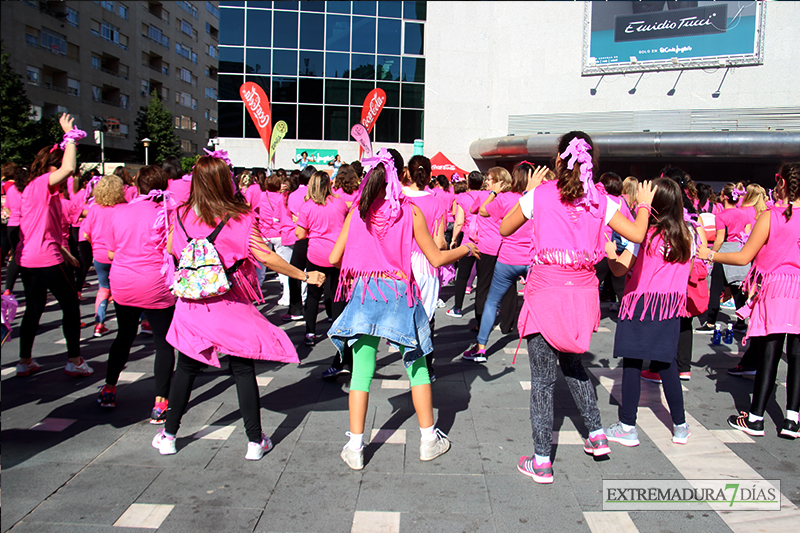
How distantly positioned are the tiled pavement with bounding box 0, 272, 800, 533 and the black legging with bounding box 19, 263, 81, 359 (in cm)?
33

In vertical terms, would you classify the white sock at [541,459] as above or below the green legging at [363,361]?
below

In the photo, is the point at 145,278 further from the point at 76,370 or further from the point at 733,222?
the point at 733,222

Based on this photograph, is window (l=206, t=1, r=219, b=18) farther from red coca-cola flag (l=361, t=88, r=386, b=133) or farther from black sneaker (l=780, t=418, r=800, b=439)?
black sneaker (l=780, t=418, r=800, b=439)

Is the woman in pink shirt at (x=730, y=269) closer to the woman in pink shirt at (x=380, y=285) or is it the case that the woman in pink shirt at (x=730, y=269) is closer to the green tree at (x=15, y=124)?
the woman in pink shirt at (x=380, y=285)

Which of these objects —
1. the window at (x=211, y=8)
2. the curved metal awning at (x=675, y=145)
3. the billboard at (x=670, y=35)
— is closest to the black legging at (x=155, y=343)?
the curved metal awning at (x=675, y=145)

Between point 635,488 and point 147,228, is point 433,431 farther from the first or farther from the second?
point 147,228

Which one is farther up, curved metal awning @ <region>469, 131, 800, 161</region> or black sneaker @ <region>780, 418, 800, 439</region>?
curved metal awning @ <region>469, 131, 800, 161</region>

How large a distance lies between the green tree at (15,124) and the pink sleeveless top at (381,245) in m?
33.0

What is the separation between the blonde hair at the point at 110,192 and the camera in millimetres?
5250

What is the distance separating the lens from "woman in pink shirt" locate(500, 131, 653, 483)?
3117 mm

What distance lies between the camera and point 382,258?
3.34 m

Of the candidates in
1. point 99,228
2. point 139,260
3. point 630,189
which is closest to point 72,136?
point 139,260

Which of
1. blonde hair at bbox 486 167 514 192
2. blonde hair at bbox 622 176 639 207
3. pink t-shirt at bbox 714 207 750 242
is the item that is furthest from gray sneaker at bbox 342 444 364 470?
pink t-shirt at bbox 714 207 750 242

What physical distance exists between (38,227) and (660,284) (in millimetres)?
4774
